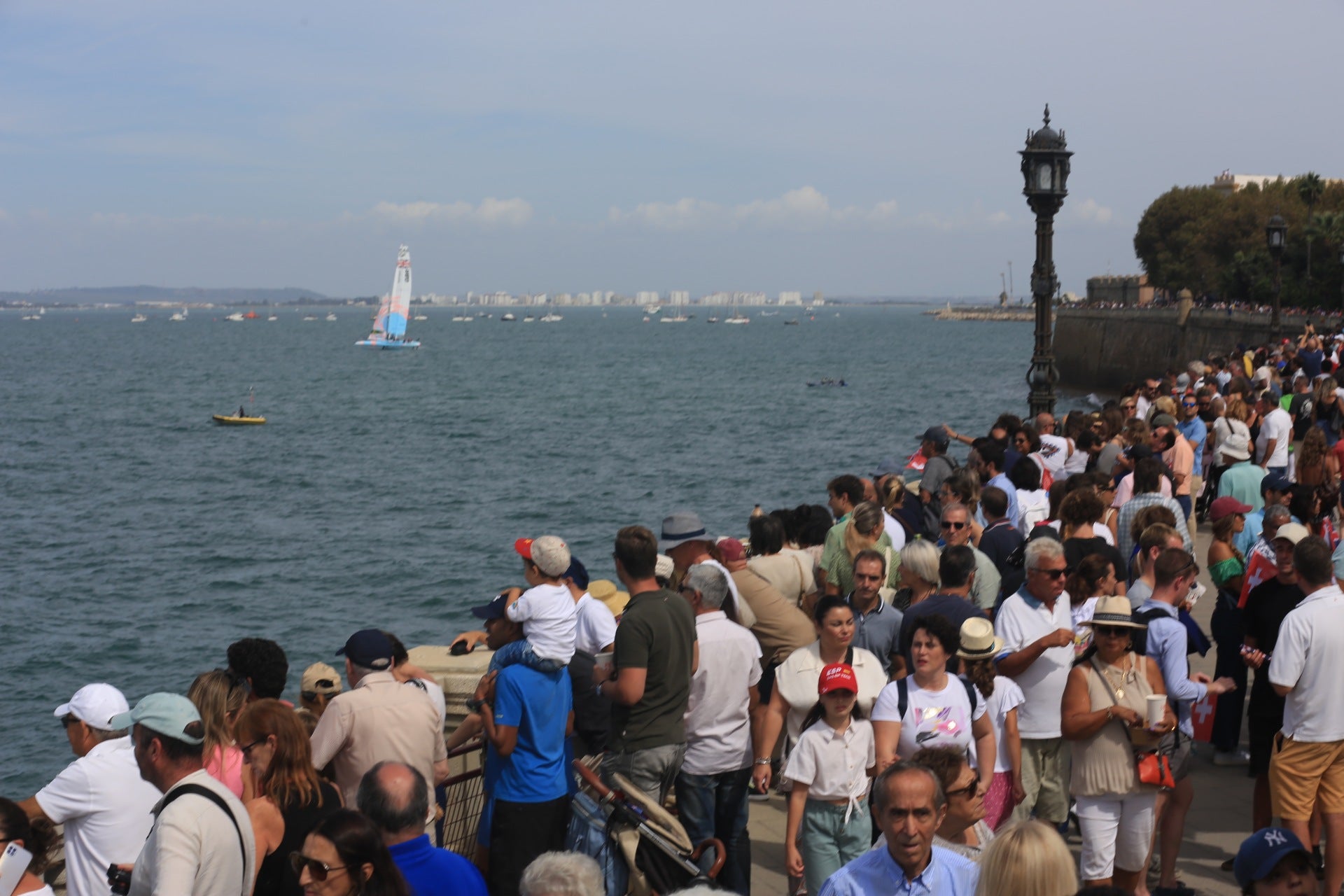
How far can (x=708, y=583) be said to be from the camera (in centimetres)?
576

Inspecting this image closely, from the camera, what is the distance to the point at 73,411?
66.2 metres

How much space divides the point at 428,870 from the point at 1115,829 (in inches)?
119

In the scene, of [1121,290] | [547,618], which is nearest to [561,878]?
[547,618]

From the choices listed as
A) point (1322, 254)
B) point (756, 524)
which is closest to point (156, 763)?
point (756, 524)

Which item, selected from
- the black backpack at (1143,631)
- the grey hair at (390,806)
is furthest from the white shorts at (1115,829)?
the grey hair at (390,806)

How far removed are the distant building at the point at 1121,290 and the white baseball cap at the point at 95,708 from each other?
8479 cm

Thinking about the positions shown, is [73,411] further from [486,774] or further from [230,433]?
[486,774]

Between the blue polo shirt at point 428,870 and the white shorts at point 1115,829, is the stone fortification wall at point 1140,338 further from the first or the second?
the blue polo shirt at point 428,870

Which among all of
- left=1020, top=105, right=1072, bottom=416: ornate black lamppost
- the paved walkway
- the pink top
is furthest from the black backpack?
left=1020, top=105, right=1072, bottom=416: ornate black lamppost

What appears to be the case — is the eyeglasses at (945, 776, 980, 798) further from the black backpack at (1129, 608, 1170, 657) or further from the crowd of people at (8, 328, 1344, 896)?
the black backpack at (1129, 608, 1170, 657)

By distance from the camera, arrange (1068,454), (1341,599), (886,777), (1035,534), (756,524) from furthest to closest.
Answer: (1068,454)
(756,524)
(1035,534)
(1341,599)
(886,777)

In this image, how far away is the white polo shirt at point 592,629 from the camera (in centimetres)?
607

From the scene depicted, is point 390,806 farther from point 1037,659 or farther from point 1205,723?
point 1205,723

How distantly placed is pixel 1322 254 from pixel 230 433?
50.1m
